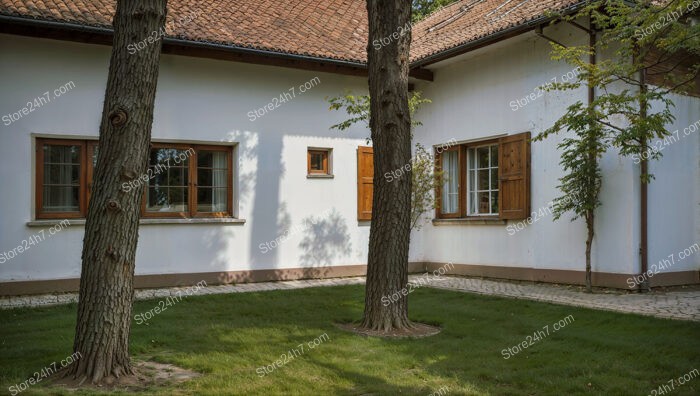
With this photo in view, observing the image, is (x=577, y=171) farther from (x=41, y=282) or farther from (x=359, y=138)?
(x=41, y=282)

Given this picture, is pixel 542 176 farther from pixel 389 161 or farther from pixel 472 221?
pixel 389 161

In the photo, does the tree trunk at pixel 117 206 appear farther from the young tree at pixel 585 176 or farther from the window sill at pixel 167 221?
the young tree at pixel 585 176

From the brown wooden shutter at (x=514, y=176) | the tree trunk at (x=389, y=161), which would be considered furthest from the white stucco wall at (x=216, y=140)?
→ the tree trunk at (x=389, y=161)

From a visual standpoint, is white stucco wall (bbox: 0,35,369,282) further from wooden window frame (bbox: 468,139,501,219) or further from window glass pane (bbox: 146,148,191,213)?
wooden window frame (bbox: 468,139,501,219)

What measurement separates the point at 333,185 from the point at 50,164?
16.0 feet

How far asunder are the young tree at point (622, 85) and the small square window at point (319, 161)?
168 inches

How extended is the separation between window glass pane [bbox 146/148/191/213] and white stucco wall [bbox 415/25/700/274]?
502 centimetres

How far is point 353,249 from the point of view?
40.1ft

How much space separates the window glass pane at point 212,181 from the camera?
10906 millimetres

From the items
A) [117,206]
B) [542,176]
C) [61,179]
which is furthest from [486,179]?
[117,206]

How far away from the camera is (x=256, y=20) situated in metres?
12.1

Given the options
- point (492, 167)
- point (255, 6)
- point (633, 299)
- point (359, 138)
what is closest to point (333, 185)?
point (359, 138)

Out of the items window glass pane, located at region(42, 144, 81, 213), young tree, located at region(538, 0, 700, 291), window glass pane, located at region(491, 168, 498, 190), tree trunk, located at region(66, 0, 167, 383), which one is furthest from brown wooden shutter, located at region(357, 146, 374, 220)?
tree trunk, located at region(66, 0, 167, 383)

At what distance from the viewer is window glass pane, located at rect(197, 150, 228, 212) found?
10906 mm
